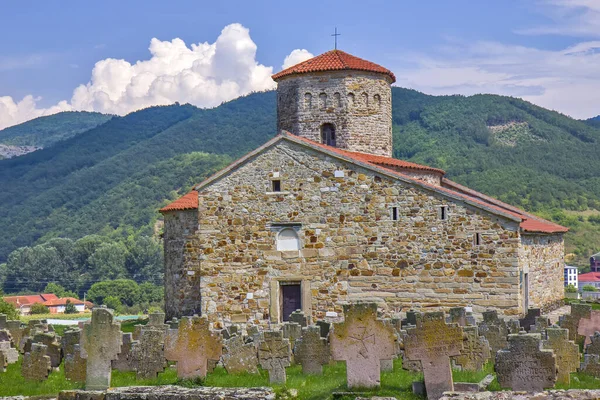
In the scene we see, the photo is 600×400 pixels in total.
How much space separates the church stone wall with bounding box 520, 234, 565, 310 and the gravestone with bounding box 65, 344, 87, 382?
12.4 meters

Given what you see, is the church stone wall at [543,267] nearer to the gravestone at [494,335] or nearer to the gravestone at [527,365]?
the gravestone at [494,335]

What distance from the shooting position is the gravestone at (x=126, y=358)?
15.9m

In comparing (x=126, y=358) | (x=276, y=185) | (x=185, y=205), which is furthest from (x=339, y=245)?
(x=126, y=358)

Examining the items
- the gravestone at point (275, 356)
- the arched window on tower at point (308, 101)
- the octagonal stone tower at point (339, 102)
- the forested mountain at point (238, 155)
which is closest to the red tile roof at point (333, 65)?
the octagonal stone tower at point (339, 102)

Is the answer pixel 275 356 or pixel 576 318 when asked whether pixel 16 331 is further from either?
pixel 576 318

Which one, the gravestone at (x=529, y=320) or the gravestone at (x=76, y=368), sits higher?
the gravestone at (x=529, y=320)

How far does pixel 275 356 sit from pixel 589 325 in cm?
620

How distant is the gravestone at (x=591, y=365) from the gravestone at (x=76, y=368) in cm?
811

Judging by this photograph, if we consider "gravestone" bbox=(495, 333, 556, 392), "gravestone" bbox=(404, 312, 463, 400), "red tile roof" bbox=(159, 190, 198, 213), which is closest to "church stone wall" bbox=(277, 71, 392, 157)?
"red tile roof" bbox=(159, 190, 198, 213)

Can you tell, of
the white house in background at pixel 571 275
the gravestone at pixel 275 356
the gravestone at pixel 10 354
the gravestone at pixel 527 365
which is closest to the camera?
the gravestone at pixel 527 365

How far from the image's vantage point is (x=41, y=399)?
41.5 ft

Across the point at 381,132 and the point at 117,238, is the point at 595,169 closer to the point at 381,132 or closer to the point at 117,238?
the point at 117,238

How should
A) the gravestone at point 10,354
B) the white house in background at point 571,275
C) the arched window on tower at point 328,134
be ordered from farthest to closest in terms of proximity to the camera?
the white house in background at point 571,275 < the arched window on tower at point 328,134 < the gravestone at point 10,354

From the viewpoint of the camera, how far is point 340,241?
2341 cm
